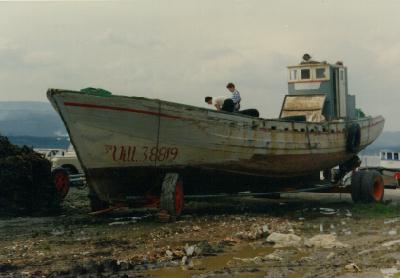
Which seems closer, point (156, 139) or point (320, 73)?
point (156, 139)

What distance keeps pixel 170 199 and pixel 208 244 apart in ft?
7.80

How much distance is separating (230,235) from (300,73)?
350 inches

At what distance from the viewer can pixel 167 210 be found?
36.2 feet

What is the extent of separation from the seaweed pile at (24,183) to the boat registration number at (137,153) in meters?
2.41

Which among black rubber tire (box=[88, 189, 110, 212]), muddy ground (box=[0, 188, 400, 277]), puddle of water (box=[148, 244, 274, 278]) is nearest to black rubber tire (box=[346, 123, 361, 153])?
muddy ground (box=[0, 188, 400, 277])

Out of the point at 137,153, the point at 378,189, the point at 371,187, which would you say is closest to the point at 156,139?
the point at 137,153

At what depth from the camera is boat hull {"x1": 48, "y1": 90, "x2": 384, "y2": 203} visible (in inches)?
428

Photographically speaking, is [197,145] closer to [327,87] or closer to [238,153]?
[238,153]

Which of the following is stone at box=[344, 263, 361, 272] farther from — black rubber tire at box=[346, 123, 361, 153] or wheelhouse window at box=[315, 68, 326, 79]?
wheelhouse window at box=[315, 68, 326, 79]

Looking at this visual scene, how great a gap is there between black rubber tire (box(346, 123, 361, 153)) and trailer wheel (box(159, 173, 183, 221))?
6.98 meters

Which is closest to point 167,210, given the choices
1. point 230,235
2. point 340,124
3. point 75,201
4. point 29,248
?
point 230,235

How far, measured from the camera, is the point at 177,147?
11641mm

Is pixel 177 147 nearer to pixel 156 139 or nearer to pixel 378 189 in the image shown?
pixel 156 139

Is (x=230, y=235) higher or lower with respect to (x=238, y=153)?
lower
